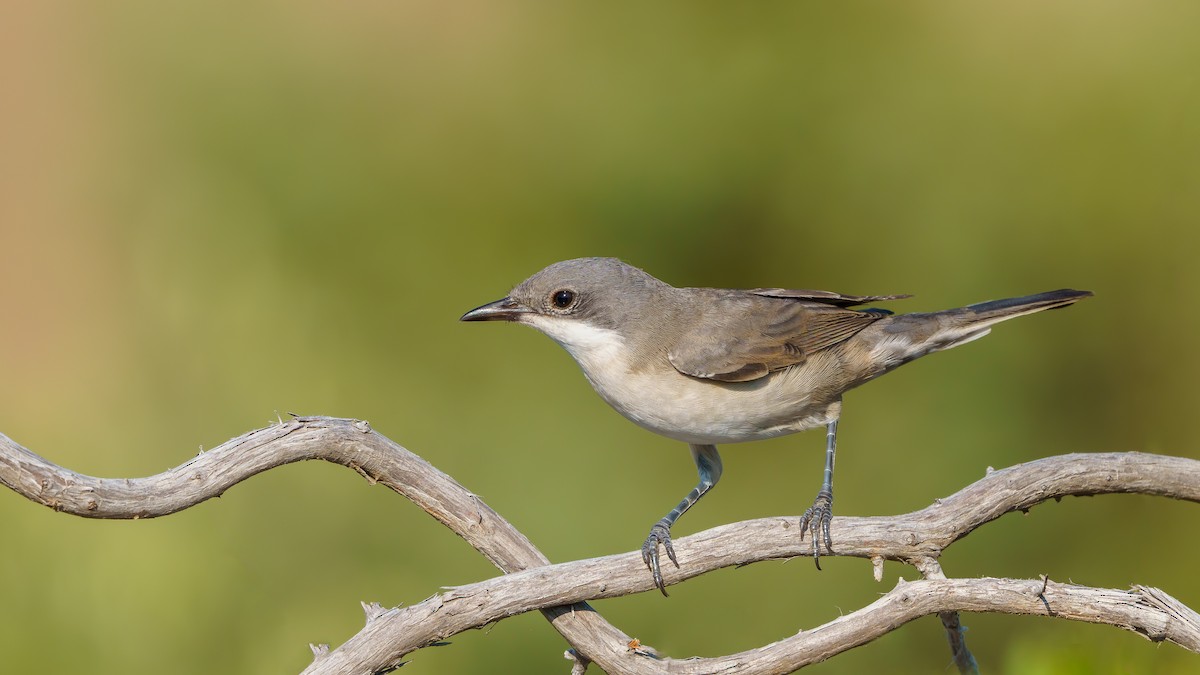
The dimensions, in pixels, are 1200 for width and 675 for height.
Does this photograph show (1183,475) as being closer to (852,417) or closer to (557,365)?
(852,417)

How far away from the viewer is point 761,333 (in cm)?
369

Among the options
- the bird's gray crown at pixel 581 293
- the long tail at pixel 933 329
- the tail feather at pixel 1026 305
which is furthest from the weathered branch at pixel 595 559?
the bird's gray crown at pixel 581 293

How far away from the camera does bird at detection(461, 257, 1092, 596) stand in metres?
3.39

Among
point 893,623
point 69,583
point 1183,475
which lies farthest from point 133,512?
point 69,583

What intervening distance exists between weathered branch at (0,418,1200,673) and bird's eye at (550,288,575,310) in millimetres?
1055

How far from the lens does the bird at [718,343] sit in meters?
3.39

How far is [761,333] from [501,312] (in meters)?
0.91

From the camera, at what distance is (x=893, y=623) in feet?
8.25

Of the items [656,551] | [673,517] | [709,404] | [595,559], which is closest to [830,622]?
[656,551]

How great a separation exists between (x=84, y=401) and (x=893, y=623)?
488 cm

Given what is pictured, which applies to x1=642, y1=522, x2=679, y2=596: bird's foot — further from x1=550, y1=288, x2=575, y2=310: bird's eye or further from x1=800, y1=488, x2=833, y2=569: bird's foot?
x1=550, y1=288, x2=575, y2=310: bird's eye

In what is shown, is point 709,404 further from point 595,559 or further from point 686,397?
point 595,559

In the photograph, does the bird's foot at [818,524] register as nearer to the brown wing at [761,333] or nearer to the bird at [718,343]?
the bird at [718,343]

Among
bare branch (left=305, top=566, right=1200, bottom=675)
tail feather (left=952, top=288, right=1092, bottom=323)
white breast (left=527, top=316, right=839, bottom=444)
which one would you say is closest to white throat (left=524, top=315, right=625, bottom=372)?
white breast (left=527, top=316, right=839, bottom=444)
